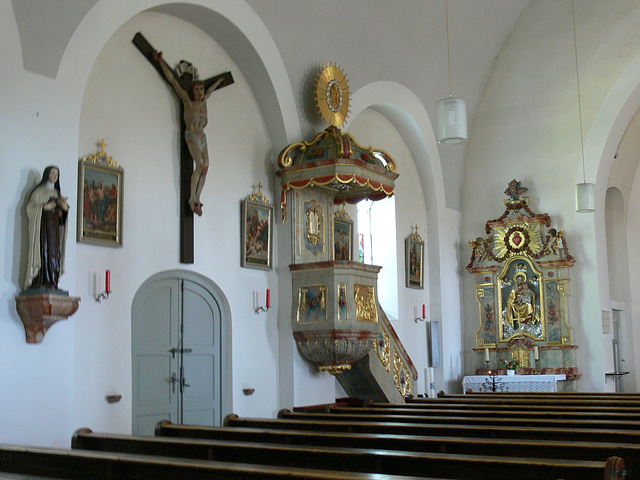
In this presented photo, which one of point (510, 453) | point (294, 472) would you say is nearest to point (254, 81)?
point (510, 453)

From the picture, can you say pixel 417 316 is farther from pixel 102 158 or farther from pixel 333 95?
pixel 102 158

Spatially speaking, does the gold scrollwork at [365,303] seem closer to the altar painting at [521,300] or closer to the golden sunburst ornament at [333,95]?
the golden sunburst ornament at [333,95]

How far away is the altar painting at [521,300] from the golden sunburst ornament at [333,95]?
5.27m

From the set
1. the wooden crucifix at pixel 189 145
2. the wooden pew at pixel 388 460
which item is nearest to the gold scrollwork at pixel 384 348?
the wooden crucifix at pixel 189 145

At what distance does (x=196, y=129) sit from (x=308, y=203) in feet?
7.16

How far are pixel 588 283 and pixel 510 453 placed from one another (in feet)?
31.9

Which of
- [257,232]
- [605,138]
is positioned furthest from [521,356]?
[257,232]

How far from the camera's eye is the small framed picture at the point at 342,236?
1159 cm

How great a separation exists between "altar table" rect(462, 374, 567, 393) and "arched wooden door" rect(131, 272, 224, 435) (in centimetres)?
583

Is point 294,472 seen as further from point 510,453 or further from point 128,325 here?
point 128,325

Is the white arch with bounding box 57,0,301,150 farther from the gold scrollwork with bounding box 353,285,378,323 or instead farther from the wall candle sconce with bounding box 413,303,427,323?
the wall candle sconce with bounding box 413,303,427,323

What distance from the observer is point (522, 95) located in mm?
15047

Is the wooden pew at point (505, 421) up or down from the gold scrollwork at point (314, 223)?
down

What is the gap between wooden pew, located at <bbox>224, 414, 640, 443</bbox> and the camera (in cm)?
559
